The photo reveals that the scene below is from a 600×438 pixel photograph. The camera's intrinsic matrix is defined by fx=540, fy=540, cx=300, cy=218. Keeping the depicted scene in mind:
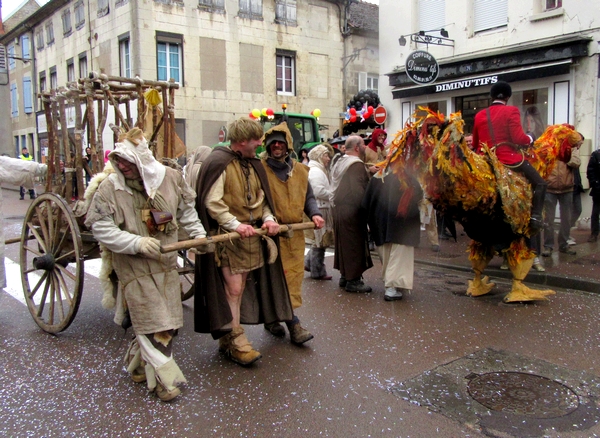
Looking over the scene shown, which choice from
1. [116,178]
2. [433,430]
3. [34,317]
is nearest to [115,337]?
[34,317]

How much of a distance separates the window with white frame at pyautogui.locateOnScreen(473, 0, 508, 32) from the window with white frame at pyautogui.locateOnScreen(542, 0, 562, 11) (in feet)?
2.63

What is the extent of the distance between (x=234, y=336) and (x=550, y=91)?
9.21 metres

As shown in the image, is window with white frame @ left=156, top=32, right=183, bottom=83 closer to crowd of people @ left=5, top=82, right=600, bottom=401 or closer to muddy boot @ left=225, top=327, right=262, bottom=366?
crowd of people @ left=5, top=82, right=600, bottom=401

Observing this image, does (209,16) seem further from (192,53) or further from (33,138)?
(33,138)

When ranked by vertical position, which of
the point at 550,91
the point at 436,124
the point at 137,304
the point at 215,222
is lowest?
the point at 137,304

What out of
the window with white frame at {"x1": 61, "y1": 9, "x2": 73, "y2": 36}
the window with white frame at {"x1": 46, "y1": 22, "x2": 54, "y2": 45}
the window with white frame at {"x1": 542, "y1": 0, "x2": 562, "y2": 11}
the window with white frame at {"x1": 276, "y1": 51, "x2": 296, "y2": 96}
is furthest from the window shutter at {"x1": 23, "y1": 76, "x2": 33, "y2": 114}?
the window with white frame at {"x1": 542, "y1": 0, "x2": 562, "y2": 11}

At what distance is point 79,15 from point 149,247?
2399 centimetres

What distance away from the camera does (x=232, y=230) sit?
13.5ft

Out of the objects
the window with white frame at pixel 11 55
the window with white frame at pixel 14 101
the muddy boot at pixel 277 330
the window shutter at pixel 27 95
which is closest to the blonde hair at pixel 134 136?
the muddy boot at pixel 277 330

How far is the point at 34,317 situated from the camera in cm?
521

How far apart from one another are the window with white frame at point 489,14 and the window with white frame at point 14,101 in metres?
28.8

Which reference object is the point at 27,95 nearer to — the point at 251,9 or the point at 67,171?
the point at 251,9

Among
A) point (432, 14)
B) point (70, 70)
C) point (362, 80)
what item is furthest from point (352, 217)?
point (70, 70)

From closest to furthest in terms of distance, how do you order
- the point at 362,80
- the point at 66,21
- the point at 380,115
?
the point at 380,115, the point at 362,80, the point at 66,21
